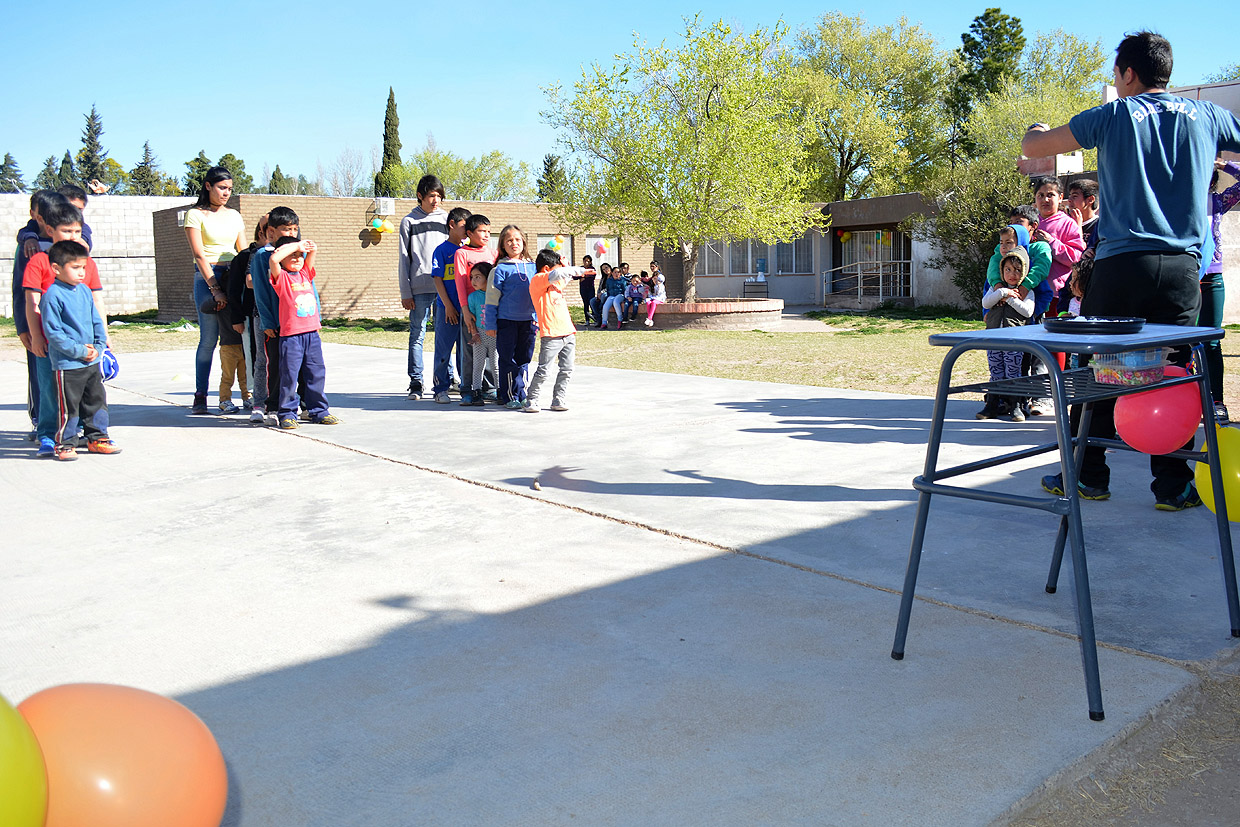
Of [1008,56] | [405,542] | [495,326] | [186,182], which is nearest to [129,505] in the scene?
[405,542]

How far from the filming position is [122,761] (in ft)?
5.51

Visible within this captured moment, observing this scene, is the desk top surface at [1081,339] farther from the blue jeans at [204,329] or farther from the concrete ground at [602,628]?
the blue jeans at [204,329]

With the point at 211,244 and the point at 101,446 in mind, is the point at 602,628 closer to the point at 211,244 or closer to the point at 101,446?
the point at 101,446

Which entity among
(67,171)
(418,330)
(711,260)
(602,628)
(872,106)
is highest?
(67,171)

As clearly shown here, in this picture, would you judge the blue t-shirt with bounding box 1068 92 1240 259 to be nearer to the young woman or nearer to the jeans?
the jeans

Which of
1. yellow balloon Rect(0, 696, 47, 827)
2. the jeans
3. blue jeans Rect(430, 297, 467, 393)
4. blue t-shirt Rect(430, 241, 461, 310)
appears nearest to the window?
blue jeans Rect(430, 297, 467, 393)

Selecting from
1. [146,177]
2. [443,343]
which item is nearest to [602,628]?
[443,343]

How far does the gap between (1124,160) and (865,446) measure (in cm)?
250

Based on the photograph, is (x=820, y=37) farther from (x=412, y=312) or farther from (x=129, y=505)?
(x=129, y=505)

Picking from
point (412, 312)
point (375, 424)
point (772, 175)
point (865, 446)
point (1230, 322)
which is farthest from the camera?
point (772, 175)

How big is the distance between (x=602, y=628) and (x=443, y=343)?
18.3ft

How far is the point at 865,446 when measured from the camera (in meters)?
5.95

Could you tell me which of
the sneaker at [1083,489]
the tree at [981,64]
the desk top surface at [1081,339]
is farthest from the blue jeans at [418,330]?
the tree at [981,64]

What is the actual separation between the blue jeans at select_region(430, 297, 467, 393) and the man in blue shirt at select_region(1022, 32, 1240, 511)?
5.38 m
